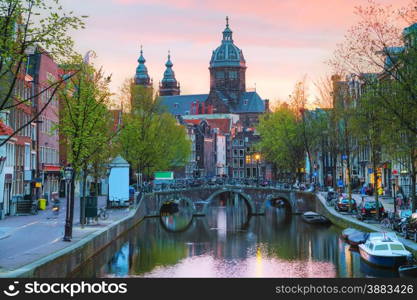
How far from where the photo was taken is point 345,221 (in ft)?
202

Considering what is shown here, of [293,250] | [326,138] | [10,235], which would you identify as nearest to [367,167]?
[326,138]

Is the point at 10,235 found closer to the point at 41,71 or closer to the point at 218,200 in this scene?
the point at 41,71

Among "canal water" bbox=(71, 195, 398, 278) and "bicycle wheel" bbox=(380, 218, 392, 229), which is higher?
"bicycle wheel" bbox=(380, 218, 392, 229)

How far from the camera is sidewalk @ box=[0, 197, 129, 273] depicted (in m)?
32.3

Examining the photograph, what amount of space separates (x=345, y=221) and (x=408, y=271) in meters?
25.5

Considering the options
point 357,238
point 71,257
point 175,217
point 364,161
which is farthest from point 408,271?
point 364,161

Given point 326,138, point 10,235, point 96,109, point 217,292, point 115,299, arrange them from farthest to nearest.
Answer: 1. point 326,138
2. point 96,109
3. point 10,235
4. point 217,292
5. point 115,299

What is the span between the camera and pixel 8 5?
29.2m

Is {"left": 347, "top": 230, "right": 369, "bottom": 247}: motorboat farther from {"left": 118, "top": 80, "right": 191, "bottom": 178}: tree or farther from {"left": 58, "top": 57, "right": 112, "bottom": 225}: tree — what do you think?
{"left": 118, "top": 80, "right": 191, "bottom": 178}: tree

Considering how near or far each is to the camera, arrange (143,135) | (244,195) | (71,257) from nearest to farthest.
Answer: (71,257)
(143,135)
(244,195)

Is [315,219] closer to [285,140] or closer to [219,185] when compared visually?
[219,185]

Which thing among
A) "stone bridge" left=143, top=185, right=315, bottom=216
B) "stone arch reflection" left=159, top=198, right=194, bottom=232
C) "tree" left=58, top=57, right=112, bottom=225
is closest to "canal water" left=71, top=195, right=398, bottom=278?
"stone arch reflection" left=159, top=198, right=194, bottom=232

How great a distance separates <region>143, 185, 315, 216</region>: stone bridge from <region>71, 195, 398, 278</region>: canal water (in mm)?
6473

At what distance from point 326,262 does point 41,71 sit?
35.3 m
